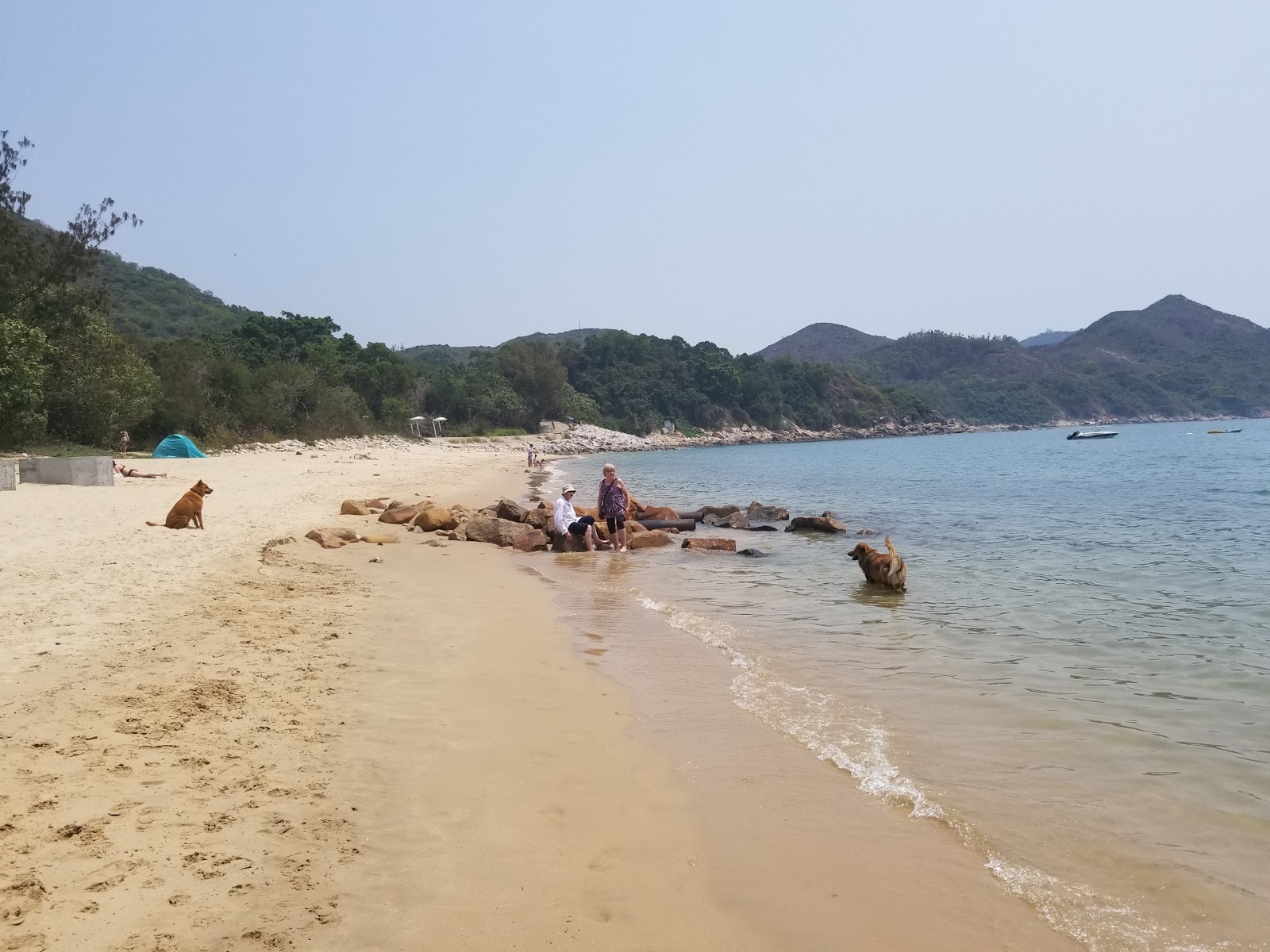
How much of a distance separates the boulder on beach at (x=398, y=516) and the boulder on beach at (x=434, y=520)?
31 centimetres

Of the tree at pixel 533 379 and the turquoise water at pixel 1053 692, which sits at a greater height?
the tree at pixel 533 379

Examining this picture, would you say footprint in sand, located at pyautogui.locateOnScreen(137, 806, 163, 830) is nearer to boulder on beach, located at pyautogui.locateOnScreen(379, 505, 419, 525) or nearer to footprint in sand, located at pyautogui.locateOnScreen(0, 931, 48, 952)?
footprint in sand, located at pyautogui.locateOnScreen(0, 931, 48, 952)

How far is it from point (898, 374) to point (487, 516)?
603ft

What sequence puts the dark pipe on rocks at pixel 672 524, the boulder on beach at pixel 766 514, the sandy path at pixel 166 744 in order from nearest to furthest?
the sandy path at pixel 166 744 < the dark pipe on rocks at pixel 672 524 < the boulder on beach at pixel 766 514

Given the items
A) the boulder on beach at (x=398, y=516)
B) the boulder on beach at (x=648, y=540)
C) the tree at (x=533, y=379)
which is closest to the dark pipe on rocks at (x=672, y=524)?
the boulder on beach at (x=648, y=540)

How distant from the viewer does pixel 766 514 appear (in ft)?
69.7

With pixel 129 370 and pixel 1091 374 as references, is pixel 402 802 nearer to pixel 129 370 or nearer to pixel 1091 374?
pixel 129 370

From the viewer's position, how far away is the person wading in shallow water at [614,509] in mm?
15539

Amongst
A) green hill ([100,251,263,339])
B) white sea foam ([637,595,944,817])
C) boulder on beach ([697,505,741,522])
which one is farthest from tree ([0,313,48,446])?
green hill ([100,251,263,339])

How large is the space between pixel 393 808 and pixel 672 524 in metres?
14.4

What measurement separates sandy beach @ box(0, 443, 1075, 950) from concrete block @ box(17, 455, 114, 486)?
11.6 m

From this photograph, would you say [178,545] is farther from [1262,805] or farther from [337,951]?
[1262,805]

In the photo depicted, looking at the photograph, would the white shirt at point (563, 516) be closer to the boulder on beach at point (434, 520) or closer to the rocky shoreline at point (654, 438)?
the boulder on beach at point (434, 520)

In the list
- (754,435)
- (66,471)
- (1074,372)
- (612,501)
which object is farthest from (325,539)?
(1074,372)
